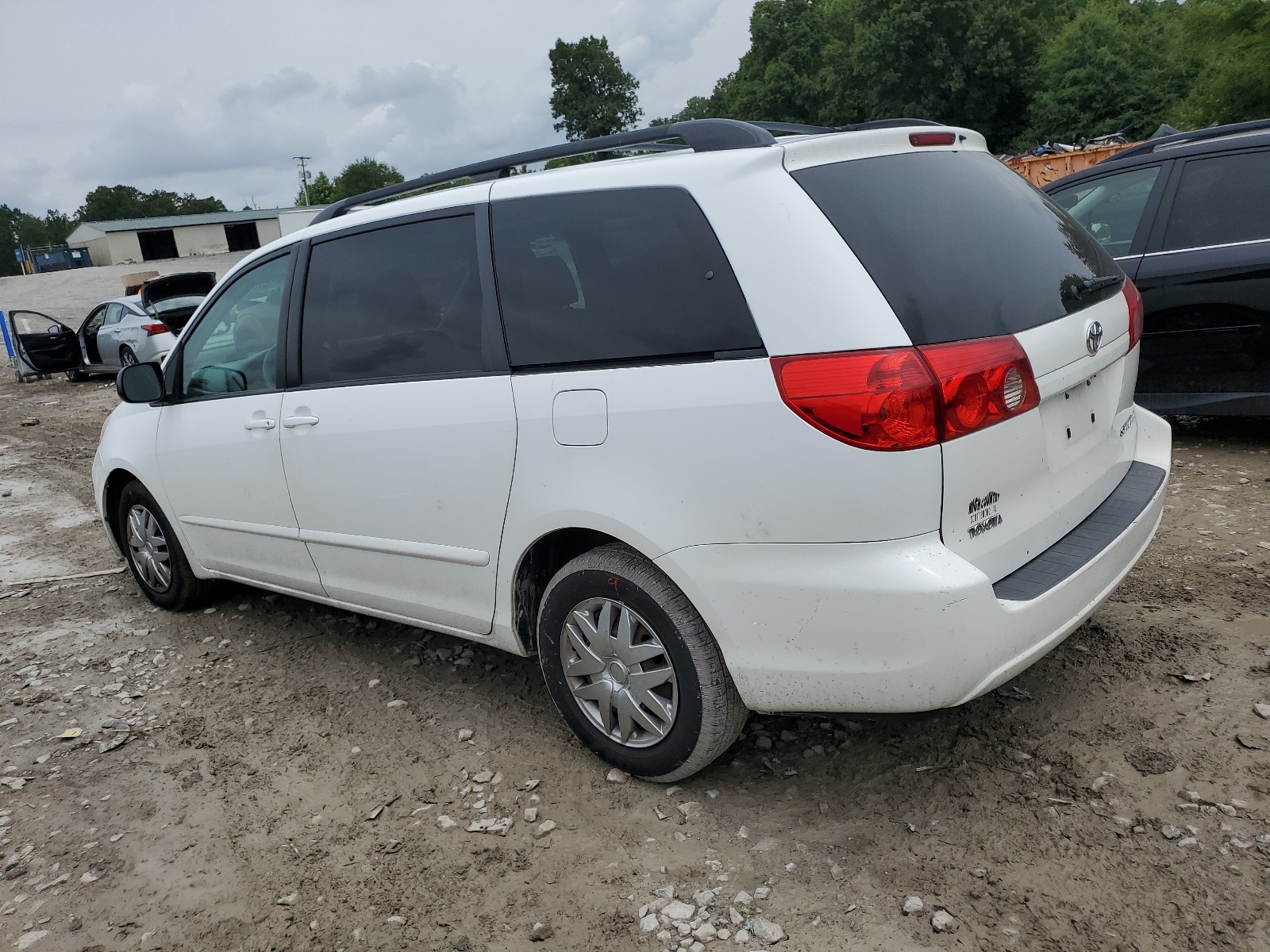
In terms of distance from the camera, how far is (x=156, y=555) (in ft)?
16.1

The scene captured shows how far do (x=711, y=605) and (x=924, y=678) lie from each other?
1.86 feet

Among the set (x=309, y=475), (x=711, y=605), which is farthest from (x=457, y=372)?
(x=711, y=605)

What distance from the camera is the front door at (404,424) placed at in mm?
3061

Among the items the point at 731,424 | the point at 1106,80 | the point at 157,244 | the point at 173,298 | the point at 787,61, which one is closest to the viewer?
the point at 731,424

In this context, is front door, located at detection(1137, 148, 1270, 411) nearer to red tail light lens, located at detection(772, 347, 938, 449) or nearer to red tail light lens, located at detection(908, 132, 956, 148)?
red tail light lens, located at detection(908, 132, 956, 148)

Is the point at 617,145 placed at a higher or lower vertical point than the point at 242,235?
lower

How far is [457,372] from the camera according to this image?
10.2ft

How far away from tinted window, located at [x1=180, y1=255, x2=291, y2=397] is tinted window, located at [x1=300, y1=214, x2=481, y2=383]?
0.26 meters

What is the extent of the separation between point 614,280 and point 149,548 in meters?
3.38

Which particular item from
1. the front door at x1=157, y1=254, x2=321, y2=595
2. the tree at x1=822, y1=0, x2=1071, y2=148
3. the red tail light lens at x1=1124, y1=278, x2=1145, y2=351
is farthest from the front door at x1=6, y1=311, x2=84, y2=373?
the tree at x1=822, y1=0, x2=1071, y2=148

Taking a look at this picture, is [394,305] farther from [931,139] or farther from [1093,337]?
[1093,337]

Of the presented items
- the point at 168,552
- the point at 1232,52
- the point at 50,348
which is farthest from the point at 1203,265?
the point at 1232,52

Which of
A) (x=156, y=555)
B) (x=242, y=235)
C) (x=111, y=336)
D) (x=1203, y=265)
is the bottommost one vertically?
(x=156, y=555)

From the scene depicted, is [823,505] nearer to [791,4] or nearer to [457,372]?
[457,372]
